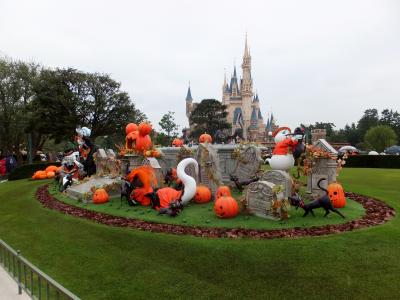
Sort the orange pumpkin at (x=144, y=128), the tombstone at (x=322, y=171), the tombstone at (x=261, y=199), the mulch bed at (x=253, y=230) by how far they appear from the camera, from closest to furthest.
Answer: the mulch bed at (x=253, y=230), the tombstone at (x=261, y=199), the tombstone at (x=322, y=171), the orange pumpkin at (x=144, y=128)

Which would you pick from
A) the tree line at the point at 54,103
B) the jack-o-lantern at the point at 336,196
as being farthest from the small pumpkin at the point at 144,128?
the tree line at the point at 54,103

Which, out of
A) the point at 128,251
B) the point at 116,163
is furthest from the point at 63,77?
the point at 128,251

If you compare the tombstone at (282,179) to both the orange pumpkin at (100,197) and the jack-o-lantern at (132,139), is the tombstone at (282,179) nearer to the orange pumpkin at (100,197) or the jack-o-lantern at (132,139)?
the jack-o-lantern at (132,139)

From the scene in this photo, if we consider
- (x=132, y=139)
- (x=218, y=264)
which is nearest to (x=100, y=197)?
(x=132, y=139)

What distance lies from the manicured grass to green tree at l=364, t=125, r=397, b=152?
71.6 metres

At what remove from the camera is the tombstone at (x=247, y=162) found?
1368 centimetres

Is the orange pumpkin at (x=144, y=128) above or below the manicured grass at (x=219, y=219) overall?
above

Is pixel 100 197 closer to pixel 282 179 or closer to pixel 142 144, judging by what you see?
pixel 142 144

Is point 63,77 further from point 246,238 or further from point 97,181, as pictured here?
point 246,238

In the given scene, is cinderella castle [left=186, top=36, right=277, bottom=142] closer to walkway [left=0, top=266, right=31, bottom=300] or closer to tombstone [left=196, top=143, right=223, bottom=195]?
tombstone [left=196, top=143, right=223, bottom=195]

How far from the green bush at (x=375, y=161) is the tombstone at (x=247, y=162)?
79.0ft

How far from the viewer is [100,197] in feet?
43.0

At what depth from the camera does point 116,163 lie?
16.2 metres

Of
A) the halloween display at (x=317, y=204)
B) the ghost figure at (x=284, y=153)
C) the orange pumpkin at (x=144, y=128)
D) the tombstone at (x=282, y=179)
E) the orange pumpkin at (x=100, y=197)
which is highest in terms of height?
the orange pumpkin at (x=144, y=128)
